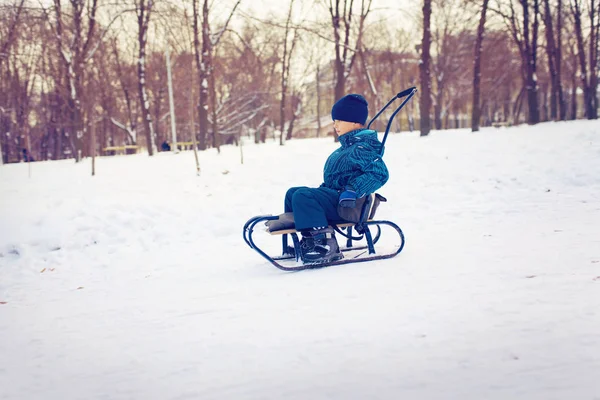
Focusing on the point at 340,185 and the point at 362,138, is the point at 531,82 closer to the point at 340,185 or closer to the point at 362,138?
the point at 362,138

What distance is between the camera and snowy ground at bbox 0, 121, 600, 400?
8.20 feet

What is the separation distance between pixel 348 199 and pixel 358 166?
0.40m

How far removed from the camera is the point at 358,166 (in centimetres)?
462

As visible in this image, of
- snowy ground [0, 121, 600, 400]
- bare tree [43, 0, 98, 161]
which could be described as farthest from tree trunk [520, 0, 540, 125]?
bare tree [43, 0, 98, 161]

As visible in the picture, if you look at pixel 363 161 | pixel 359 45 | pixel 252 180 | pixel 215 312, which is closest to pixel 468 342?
pixel 215 312

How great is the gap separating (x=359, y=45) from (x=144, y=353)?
707 inches

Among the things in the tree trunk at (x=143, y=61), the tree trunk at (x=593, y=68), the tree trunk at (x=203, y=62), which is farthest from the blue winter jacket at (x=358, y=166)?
the tree trunk at (x=593, y=68)

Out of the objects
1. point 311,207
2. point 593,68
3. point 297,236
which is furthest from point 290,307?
point 593,68

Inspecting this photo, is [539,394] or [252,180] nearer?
[539,394]

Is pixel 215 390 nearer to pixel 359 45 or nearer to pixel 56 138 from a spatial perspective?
pixel 359 45

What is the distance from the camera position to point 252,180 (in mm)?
10680

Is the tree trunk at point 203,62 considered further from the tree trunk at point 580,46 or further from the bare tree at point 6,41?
the tree trunk at point 580,46

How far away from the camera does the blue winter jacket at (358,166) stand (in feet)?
14.9

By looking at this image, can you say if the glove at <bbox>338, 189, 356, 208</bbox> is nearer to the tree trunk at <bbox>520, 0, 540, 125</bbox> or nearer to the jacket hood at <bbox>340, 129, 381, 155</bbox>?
the jacket hood at <bbox>340, 129, 381, 155</bbox>
